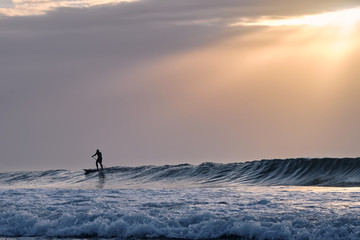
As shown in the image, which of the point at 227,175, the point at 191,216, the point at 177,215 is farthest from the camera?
the point at 227,175

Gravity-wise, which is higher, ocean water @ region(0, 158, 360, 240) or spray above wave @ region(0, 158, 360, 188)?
spray above wave @ region(0, 158, 360, 188)

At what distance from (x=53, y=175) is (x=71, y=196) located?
2289 centimetres

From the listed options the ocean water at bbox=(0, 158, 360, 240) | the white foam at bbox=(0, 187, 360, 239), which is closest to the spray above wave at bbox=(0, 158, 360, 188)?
the ocean water at bbox=(0, 158, 360, 240)

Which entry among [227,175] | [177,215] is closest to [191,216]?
[177,215]

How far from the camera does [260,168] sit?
120ft

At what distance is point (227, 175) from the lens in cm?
3619

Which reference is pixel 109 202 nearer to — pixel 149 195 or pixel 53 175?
pixel 149 195

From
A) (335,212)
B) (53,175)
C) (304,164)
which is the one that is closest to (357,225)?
(335,212)

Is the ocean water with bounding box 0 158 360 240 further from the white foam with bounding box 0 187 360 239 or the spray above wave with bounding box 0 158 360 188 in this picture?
the spray above wave with bounding box 0 158 360 188

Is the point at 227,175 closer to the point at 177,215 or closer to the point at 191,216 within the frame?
the point at 177,215

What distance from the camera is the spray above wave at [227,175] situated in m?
32.3

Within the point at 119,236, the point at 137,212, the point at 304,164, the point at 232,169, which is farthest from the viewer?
the point at 232,169

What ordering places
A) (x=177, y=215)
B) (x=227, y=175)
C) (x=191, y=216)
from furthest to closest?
(x=227, y=175) < (x=177, y=215) < (x=191, y=216)

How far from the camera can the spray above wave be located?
106 ft
